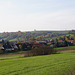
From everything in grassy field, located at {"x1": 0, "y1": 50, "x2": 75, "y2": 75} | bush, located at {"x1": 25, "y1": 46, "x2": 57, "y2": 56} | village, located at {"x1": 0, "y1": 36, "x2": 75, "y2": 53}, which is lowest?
village, located at {"x1": 0, "y1": 36, "x2": 75, "y2": 53}

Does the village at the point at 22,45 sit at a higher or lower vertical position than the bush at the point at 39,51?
lower

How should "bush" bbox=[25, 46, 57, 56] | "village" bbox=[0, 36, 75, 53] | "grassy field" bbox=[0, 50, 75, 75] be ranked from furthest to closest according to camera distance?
"village" bbox=[0, 36, 75, 53] → "bush" bbox=[25, 46, 57, 56] → "grassy field" bbox=[0, 50, 75, 75]

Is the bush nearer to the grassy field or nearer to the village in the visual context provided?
the grassy field

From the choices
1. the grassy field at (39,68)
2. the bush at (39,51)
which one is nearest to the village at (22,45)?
the bush at (39,51)

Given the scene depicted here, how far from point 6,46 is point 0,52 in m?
18.2

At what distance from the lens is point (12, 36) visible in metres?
180

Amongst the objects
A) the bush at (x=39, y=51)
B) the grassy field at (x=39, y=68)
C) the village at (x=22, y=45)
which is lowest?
the village at (x=22, y=45)

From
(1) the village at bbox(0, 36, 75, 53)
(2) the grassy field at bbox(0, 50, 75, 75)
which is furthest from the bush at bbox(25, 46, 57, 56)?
(1) the village at bbox(0, 36, 75, 53)

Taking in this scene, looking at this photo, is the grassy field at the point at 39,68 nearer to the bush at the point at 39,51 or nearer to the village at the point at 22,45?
the bush at the point at 39,51

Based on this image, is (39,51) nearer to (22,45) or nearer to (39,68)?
(39,68)

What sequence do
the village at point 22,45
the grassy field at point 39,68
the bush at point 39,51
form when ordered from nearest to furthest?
the grassy field at point 39,68
the bush at point 39,51
the village at point 22,45

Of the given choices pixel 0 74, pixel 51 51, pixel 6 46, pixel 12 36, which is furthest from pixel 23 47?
pixel 12 36

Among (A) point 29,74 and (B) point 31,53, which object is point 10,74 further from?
(B) point 31,53

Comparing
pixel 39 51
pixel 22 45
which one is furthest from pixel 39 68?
pixel 22 45
